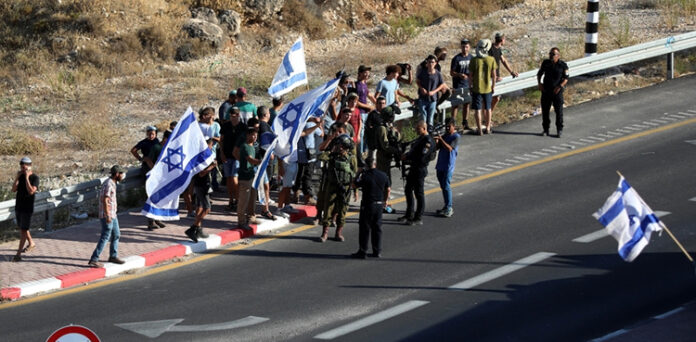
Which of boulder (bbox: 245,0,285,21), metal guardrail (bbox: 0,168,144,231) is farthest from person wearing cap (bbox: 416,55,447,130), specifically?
boulder (bbox: 245,0,285,21)

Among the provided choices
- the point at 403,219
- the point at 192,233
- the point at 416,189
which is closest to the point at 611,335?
the point at 416,189

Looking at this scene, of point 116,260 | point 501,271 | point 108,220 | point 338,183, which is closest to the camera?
point 501,271

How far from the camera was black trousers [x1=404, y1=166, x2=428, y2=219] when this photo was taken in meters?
17.0

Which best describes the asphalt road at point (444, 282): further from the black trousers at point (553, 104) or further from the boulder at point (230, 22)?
the boulder at point (230, 22)

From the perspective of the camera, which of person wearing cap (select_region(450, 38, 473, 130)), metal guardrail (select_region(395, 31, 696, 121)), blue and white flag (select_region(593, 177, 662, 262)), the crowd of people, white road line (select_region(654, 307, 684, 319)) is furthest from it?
metal guardrail (select_region(395, 31, 696, 121))

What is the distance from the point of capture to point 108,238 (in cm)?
1535

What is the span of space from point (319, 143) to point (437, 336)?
20.0ft

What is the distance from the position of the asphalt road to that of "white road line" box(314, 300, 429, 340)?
0.07 feet

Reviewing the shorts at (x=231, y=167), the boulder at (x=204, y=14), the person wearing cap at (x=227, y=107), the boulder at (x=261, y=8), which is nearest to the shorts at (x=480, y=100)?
the person wearing cap at (x=227, y=107)

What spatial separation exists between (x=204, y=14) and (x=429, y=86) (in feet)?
32.1

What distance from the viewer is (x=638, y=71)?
2564 cm

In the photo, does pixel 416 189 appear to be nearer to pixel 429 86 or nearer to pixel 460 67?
pixel 429 86

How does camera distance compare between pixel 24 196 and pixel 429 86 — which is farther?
pixel 429 86

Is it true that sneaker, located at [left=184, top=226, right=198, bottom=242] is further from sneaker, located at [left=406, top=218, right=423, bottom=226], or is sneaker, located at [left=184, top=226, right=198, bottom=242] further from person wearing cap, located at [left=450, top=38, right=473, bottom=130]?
person wearing cap, located at [left=450, top=38, right=473, bottom=130]
